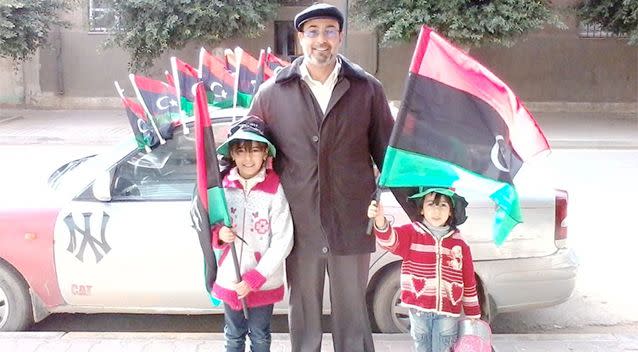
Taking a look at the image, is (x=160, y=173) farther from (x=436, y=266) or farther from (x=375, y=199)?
(x=436, y=266)

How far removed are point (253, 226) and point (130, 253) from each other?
1357mm

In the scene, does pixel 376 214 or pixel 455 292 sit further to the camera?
pixel 455 292

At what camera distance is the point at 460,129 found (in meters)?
2.83

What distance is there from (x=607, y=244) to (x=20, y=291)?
16.9 feet

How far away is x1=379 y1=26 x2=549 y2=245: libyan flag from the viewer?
273cm

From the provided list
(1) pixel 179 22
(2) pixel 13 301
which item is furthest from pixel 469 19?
(2) pixel 13 301

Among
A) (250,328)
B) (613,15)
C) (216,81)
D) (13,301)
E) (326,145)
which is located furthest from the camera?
(613,15)

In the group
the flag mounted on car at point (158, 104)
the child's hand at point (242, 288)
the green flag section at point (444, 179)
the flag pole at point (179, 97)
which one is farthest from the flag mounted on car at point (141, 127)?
the green flag section at point (444, 179)

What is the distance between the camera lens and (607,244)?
662cm

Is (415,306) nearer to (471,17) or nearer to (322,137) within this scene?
(322,137)

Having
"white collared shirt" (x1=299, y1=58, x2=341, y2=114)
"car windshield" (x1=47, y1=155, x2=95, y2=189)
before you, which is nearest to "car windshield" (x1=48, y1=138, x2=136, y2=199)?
"car windshield" (x1=47, y1=155, x2=95, y2=189)

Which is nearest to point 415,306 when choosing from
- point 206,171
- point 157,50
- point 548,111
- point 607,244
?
point 206,171

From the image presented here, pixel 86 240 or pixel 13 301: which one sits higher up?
pixel 86 240

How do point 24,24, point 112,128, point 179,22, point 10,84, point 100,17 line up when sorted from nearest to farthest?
point 179,22, point 24,24, point 112,128, point 100,17, point 10,84
